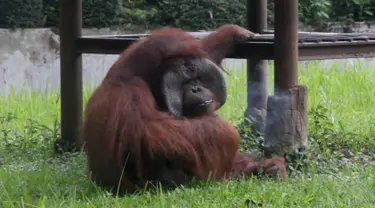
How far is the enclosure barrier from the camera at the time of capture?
3.85 meters

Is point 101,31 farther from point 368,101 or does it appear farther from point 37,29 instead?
point 368,101

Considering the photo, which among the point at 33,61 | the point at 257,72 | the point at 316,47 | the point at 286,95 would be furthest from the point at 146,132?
the point at 33,61

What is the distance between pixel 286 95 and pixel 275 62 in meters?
0.17

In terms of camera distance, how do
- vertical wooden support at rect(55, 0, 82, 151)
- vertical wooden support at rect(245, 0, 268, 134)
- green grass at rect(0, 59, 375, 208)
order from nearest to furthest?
green grass at rect(0, 59, 375, 208) < vertical wooden support at rect(55, 0, 82, 151) < vertical wooden support at rect(245, 0, 268, 134)

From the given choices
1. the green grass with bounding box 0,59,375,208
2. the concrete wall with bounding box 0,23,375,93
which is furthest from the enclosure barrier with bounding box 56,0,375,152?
the concrete wall with bounding box 0,23,375,93

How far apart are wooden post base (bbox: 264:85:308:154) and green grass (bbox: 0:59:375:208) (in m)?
0.11

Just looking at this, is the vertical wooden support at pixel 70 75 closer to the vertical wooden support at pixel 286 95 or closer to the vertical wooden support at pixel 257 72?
the vertical wooden support at pixel 257 72

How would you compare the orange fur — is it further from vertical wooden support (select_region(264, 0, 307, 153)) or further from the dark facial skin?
vertical wooden support (select_region(264, 0, 307, 153))

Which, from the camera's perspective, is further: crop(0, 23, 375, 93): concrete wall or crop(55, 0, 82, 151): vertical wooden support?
crop(0, 23, 375, 93): concrete wall

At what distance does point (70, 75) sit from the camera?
4867 mm

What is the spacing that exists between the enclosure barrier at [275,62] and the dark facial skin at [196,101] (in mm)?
488

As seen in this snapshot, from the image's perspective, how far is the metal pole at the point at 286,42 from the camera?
3.83 m

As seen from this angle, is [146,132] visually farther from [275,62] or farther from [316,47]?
[316,47]

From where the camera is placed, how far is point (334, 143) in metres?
4.63
